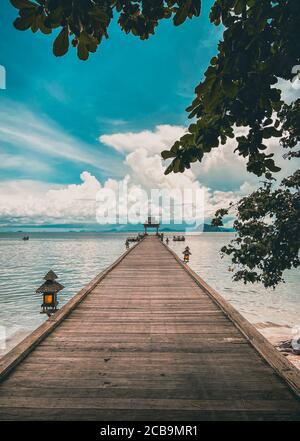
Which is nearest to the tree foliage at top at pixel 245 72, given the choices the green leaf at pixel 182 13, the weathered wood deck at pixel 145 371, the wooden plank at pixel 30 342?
the green leaf at pixel 182 13

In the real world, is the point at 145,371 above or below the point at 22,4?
below

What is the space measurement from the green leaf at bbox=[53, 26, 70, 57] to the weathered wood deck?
3323 mm

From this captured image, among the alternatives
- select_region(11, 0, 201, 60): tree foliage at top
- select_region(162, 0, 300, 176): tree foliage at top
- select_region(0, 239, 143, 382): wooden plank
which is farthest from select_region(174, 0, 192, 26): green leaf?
select_region(0, 239, 143, 382): wooden plank

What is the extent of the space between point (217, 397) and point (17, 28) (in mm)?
3995

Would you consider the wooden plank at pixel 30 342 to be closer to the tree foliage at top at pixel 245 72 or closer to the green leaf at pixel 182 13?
the tree foliage at top at pixel 245 72

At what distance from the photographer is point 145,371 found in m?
3.91

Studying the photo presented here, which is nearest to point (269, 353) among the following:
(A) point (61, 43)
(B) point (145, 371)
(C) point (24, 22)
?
(B) point (145, 371)

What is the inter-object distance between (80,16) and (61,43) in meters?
0.23

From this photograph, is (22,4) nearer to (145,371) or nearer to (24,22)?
(24,22)

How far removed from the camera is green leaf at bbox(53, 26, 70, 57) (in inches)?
78.4

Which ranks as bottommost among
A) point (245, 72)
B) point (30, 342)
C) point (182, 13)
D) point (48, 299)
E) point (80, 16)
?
point (48, 299)

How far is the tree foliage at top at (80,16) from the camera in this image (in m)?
1.92

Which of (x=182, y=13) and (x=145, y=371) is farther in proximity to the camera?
(x=145, y=371)

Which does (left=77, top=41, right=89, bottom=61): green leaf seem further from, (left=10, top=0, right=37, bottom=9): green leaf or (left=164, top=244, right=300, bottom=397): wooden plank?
(left=164, top=244, right=300, bottom=397): wooden plank
